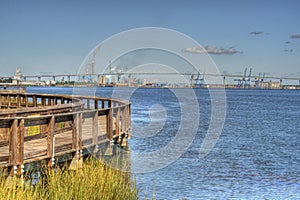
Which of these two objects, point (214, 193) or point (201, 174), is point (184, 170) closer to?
point (201, 174)

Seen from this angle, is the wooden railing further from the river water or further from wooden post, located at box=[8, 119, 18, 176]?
the river water

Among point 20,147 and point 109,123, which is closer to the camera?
point 20,147

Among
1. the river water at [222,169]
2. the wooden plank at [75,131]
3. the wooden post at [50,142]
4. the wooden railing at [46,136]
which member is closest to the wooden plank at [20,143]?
the wooden railing at [46,136]

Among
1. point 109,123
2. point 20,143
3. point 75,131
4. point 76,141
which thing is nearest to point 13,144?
point 20,143

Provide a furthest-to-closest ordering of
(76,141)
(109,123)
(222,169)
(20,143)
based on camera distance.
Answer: (222,169) < (109,123) < (76,141) < (20,143)

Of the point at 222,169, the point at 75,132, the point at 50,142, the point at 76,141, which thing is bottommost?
the point at 222,169

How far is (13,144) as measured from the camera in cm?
1109

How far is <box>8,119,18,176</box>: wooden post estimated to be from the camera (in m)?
11.1

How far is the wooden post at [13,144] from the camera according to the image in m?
11.1

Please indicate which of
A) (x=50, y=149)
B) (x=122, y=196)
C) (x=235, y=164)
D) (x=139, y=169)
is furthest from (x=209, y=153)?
(x=122, y=196)

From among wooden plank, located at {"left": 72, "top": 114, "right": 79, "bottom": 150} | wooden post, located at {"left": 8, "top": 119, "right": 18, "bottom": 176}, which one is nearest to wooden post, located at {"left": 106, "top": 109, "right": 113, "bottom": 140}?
wooden plank, located at {"left": 72, "top": 114, "right": 79, "bottom": 150}

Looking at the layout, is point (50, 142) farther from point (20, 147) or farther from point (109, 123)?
point (109, 123)

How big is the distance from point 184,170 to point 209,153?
5.87 metres

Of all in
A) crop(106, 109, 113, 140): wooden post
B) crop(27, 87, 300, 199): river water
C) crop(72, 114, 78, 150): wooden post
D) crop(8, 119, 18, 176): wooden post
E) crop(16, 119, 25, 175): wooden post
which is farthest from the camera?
crop(106, 109, 113, 140): wooden post
